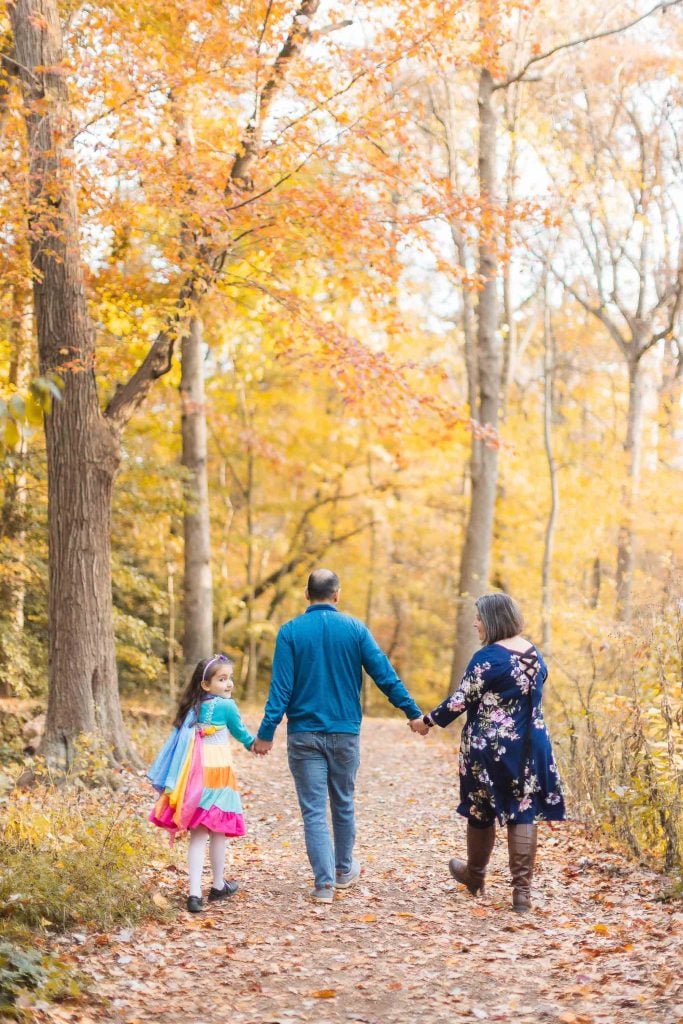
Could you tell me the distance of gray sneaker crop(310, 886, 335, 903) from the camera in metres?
5.98

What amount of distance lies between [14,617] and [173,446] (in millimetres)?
6949

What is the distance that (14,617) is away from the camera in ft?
38.5

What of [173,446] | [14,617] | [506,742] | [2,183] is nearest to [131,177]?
[2,183]

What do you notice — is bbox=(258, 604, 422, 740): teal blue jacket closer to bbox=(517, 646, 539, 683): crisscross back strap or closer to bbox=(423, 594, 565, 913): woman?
bbox=(423, 594, 565, 913): woman

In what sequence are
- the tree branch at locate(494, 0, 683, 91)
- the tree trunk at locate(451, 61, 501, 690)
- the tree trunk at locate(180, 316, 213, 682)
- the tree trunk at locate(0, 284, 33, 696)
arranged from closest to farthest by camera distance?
the tree trunk at locate(0, 284, 33, 696) < the tree branch at locate(494, 0, 683, 91) < the tree trunk at locate(180, 316, 213, 682) < the tree trunk at locate(451, 61, 501, 690)

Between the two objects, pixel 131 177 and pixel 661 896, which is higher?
pixel 131 177

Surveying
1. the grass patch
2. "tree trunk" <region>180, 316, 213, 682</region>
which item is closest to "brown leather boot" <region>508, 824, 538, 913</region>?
the grass patch

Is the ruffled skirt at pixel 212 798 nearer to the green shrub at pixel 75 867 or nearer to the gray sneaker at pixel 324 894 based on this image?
the green shrub at pixel 75 867

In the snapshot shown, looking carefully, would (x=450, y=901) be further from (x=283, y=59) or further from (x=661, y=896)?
(x=283, y=59)

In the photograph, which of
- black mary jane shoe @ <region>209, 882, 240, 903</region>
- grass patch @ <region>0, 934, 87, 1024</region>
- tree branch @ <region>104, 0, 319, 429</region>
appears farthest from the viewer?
tree branch @ <region>104, 0, 319, 429</region>

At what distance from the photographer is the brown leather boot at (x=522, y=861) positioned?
5.73m

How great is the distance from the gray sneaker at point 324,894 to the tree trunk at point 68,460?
3713mm

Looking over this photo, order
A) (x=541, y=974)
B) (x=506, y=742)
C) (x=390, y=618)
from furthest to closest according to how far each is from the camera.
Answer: (x=390, y=618), (x=506, y=742), (x=541, y=974)

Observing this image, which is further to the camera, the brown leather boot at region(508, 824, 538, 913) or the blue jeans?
the blue jeans
